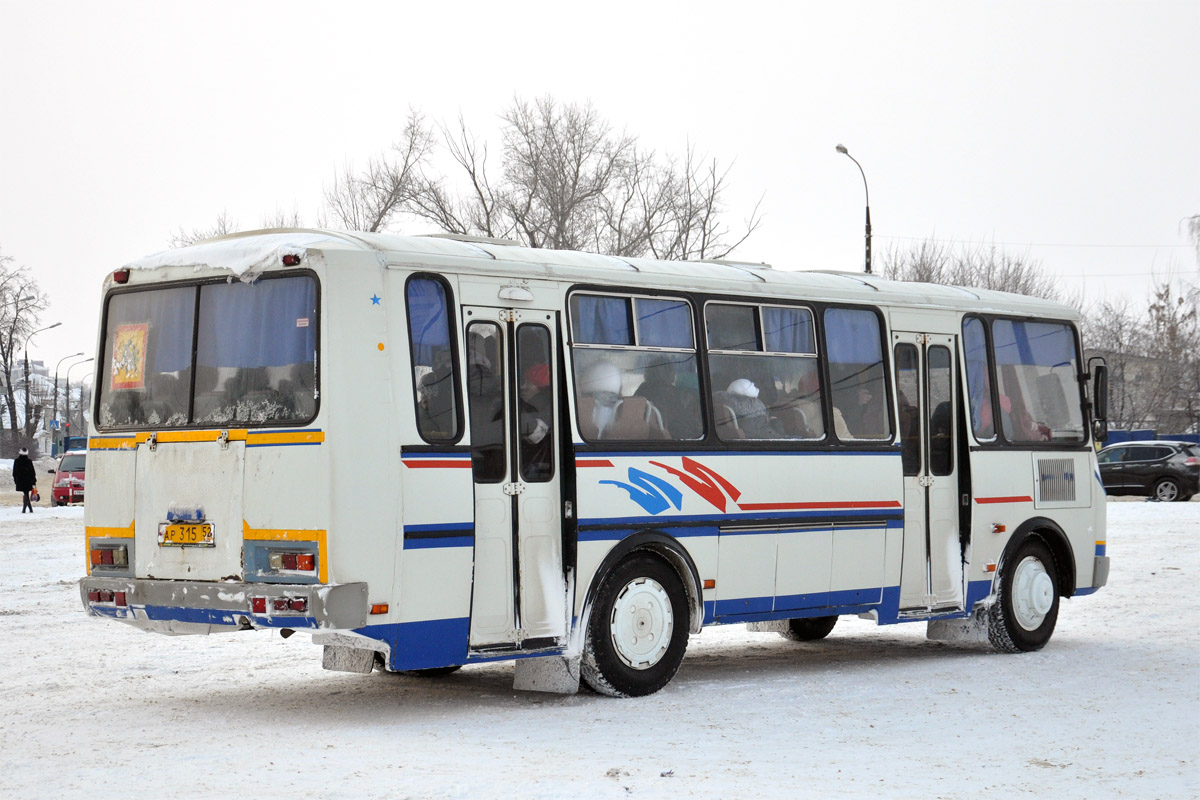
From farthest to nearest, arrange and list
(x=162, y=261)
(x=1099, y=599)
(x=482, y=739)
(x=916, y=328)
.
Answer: (x=1099, y=599), (x=916, y=328), (x=162, y=261), (x=482, y=739)

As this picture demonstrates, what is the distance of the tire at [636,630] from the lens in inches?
405

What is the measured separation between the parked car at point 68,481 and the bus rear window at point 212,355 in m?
32.3

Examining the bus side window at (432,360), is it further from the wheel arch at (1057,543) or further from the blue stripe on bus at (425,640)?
the wheel arch at (1057,543)

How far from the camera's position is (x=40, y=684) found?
36.2 feet

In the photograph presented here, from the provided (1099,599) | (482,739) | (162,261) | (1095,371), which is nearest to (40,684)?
(162,261)

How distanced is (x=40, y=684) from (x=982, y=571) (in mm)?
7538

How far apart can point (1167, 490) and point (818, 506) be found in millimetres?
28856

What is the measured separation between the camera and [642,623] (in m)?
10.6

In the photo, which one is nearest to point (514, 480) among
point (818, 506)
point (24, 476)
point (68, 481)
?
point (818, 506)

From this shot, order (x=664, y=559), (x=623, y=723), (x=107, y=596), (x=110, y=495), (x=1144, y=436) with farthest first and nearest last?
(x=1144, y=436)
(x=664, y=559)
(x=110, y=495)
(x=107, y=596)
(x=623, y=723)

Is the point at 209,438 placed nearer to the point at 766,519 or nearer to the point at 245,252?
the point at 245,252

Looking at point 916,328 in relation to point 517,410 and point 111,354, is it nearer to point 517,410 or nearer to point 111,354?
point 517,410

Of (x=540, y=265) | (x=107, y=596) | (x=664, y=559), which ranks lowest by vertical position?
(x=107, y=596)

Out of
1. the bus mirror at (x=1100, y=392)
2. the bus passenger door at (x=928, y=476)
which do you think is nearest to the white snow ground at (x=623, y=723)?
the bus passenger door at (x=928, y=476)
